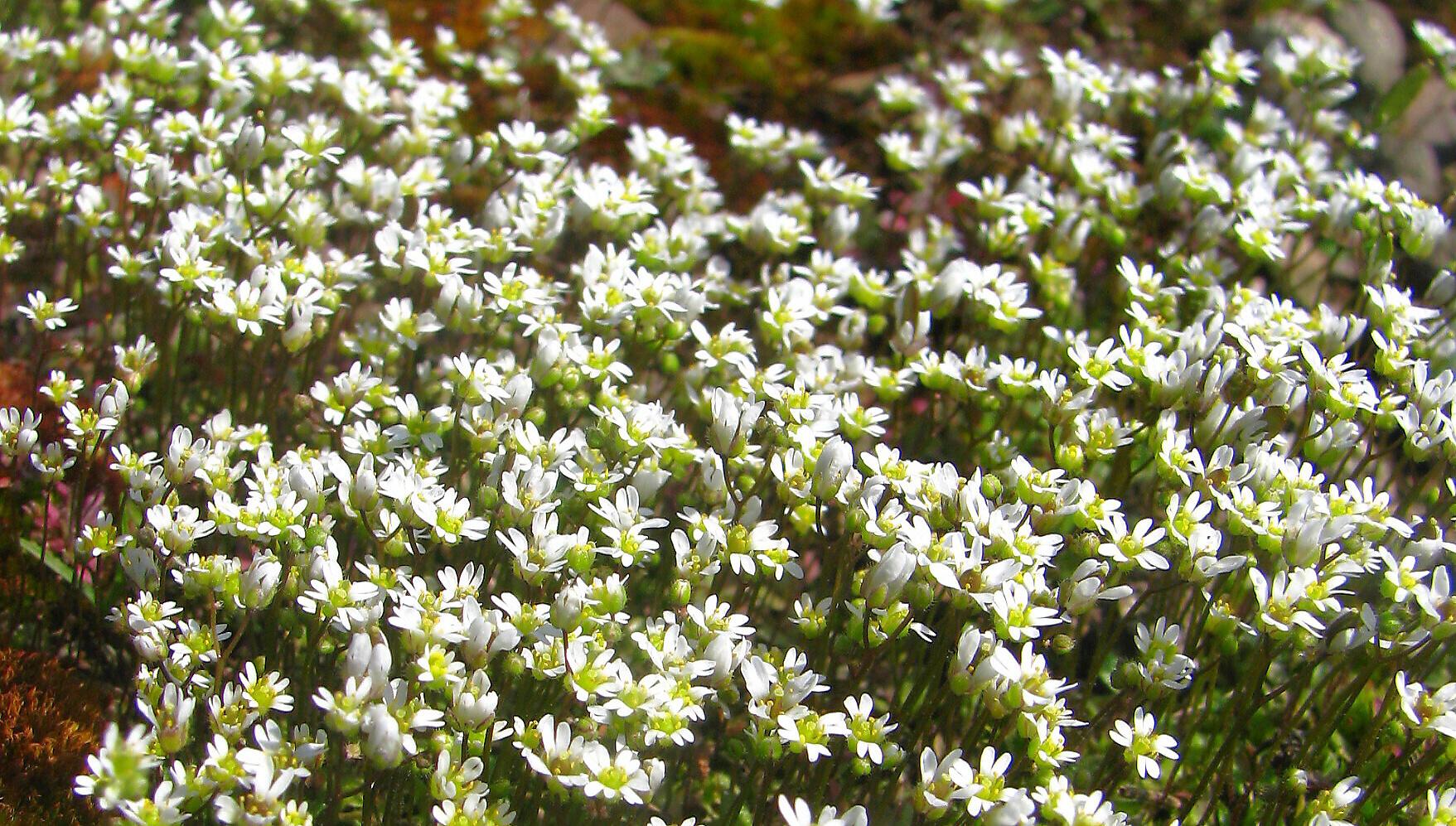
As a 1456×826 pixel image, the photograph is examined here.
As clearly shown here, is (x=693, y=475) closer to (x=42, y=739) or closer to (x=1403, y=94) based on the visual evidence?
(x=42, y=739)

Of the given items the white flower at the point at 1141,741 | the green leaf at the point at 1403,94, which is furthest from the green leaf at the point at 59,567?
the green leaf at the point at 1403,94

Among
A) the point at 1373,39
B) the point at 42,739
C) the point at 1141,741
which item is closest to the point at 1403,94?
the point at 1373,39

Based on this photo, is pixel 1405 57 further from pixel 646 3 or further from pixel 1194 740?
pixel 1194 740

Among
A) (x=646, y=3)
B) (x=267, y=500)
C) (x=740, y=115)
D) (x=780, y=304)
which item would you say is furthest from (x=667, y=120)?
(x=267, y=500)

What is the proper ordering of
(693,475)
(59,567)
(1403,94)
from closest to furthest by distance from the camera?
(59,567) < (693,475) < (1403,94)

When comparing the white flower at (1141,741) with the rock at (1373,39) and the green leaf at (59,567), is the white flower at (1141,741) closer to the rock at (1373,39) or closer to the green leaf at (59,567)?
the green leaf at (59,567)

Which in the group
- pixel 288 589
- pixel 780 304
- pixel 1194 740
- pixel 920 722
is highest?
pixel 780 304
